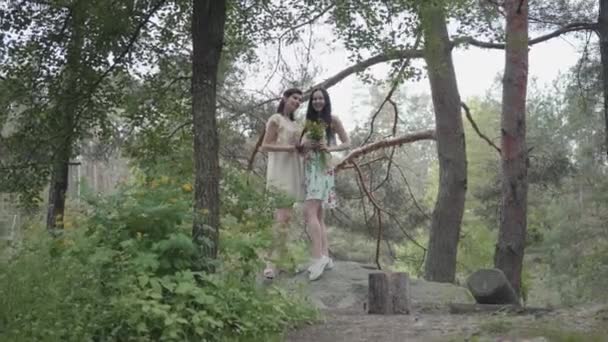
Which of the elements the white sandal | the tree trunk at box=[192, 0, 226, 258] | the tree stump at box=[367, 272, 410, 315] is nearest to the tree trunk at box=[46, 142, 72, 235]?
the tree trunk at box=[192, 0, 226, 258]

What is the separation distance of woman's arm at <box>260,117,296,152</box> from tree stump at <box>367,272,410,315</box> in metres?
1.45

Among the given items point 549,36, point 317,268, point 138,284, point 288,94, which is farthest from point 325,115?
point 549,36

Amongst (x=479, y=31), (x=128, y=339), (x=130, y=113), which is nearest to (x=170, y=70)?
(x=130, y=113)

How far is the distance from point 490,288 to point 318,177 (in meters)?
1.78

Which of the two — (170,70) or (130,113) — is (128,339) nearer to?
(130,113)

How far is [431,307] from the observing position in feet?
22.5

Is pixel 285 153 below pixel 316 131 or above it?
below

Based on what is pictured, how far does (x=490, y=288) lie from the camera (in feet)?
21.8

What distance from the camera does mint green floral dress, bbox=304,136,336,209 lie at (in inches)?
282

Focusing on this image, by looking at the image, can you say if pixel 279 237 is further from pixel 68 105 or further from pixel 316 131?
pixel 68 105

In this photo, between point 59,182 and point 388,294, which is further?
point 59,182

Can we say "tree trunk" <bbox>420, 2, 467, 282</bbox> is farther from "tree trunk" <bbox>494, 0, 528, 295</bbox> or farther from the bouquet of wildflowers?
the bouquet of wildflowers

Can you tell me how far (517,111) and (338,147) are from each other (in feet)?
12.9

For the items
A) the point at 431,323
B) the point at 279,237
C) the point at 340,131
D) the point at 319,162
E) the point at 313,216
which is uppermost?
the point at 340,131
